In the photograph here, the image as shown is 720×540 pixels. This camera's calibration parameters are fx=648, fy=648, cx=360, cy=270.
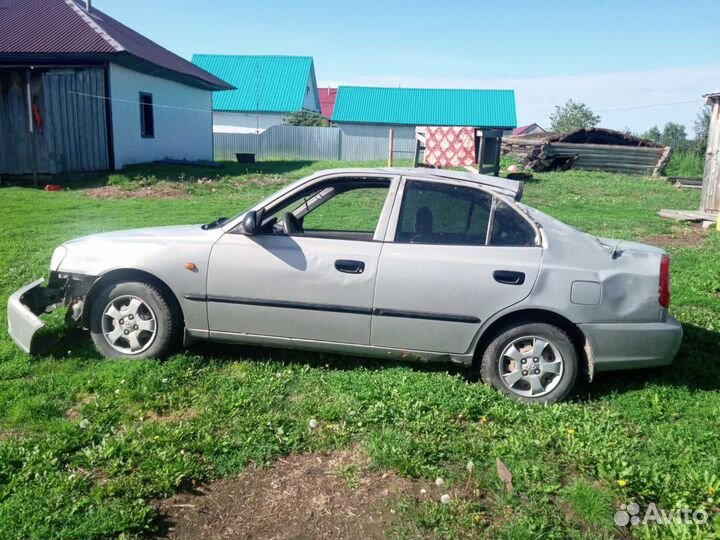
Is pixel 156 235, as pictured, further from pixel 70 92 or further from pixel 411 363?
pixel 70 92

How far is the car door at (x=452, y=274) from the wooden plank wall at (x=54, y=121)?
15283 millimetres

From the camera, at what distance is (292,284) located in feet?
15.1

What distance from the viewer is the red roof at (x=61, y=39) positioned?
18.2m

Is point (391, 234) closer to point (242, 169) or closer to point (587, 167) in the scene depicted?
point (242, 169)

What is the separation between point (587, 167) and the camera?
26.3 m

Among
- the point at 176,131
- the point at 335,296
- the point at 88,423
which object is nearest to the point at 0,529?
the point at 88,423

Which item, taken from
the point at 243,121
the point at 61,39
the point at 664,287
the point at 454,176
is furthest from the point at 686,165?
the point at 243,121

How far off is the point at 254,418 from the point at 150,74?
20941 mm

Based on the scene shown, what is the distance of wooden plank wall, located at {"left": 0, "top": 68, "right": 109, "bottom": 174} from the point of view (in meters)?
17.4

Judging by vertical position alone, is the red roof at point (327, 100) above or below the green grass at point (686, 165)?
above

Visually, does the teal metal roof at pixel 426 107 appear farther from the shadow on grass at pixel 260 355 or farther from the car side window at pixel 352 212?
the shadow on grass at pixel 260 355

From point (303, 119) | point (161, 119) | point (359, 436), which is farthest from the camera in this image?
point (303, 119)

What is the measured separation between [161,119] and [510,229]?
844 inches

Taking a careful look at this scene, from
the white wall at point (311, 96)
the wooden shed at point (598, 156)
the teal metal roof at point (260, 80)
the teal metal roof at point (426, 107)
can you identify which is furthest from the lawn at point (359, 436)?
the white wall at point (311, 96)
